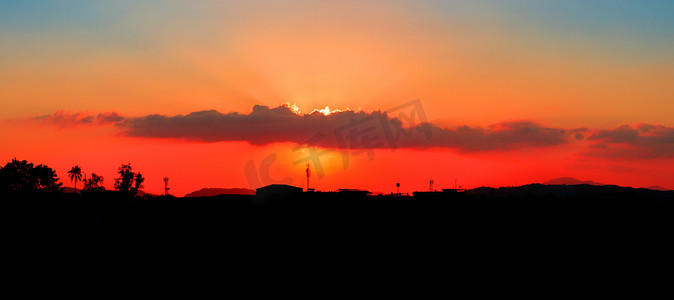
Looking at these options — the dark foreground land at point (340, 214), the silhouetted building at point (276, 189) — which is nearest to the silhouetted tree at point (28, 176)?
the silhouetted building at point (276, 189)

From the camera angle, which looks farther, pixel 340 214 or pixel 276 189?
pixel 276 189

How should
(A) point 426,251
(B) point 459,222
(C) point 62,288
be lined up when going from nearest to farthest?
(C) point 62,288 < (A) point 426,251 < (B) point 459,222

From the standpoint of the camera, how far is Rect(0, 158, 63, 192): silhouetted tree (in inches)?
5157

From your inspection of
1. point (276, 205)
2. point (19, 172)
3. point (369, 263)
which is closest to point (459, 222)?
point (369, 263)

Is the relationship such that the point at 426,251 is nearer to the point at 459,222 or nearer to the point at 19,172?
the point at 459,222

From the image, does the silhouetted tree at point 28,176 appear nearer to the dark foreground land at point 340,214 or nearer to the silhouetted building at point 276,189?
the silhouetted building at point 276,189

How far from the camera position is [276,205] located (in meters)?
68.3

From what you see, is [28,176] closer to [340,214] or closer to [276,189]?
[276,189]

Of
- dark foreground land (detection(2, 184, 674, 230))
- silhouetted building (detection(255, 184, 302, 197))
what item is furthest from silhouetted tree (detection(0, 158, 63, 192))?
dark foreground land (detection(2, 184, 674, 230))

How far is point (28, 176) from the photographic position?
13888cm

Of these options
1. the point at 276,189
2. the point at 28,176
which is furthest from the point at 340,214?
the point at 28,176

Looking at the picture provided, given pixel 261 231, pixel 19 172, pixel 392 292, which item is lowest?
pixel 392 292

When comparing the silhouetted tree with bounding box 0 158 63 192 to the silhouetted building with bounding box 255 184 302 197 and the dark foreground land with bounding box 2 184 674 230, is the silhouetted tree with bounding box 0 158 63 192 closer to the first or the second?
the silhouetted building with bounding box 255 184 302 197

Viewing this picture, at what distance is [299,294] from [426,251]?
14.1m
